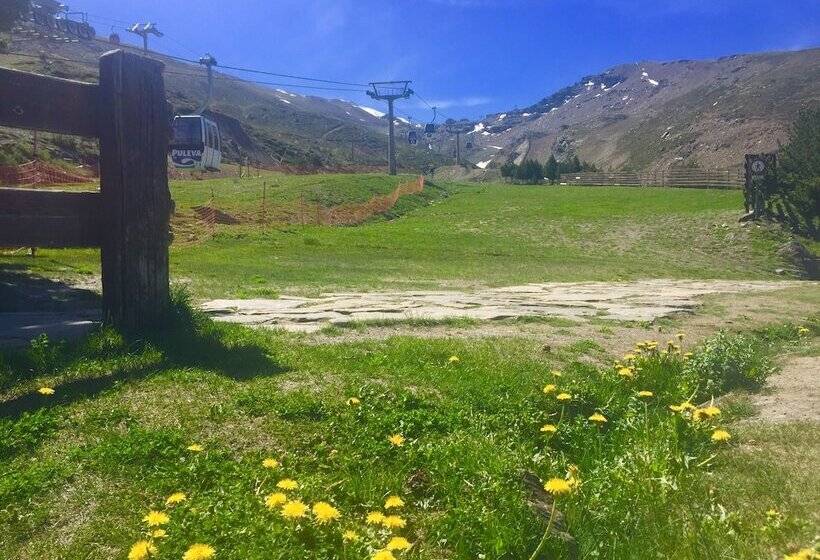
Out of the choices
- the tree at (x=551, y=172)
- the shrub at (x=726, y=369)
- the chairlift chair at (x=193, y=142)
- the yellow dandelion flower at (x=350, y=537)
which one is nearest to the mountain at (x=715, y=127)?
the tree at (x=551, y=172)

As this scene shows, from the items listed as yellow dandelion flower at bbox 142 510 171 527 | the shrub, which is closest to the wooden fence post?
yellow dandelion flower at bbox 142 510 171 527

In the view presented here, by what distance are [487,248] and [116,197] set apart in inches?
783

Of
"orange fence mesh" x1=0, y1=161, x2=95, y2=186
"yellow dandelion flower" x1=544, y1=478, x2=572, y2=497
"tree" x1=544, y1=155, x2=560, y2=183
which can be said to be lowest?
"yellow dandelion flower" x1=544, y1=478, x2=572, y2=497

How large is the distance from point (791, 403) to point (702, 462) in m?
1.39

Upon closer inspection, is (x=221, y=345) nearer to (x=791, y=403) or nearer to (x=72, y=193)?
(x=72, y=193)

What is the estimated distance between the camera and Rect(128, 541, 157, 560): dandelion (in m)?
2.21

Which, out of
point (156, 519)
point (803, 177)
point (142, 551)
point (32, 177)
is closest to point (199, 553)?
point (142, 551)

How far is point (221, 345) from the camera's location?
5078mm

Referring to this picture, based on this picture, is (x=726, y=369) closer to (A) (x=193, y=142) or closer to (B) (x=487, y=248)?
(B) (x=487, y=248)

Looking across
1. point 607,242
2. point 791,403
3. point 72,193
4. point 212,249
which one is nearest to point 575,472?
point 791,403

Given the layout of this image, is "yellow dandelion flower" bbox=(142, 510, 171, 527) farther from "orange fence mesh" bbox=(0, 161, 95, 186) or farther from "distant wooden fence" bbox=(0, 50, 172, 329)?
"orange fence mesh" bbox=(0, 161, 95, 186)

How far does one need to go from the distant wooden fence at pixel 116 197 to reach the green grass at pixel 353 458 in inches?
17.6

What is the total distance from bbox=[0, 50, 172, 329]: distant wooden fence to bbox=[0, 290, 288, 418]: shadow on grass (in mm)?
304

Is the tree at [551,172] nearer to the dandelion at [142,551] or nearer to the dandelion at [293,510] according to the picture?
the dandelion at [293,510]
